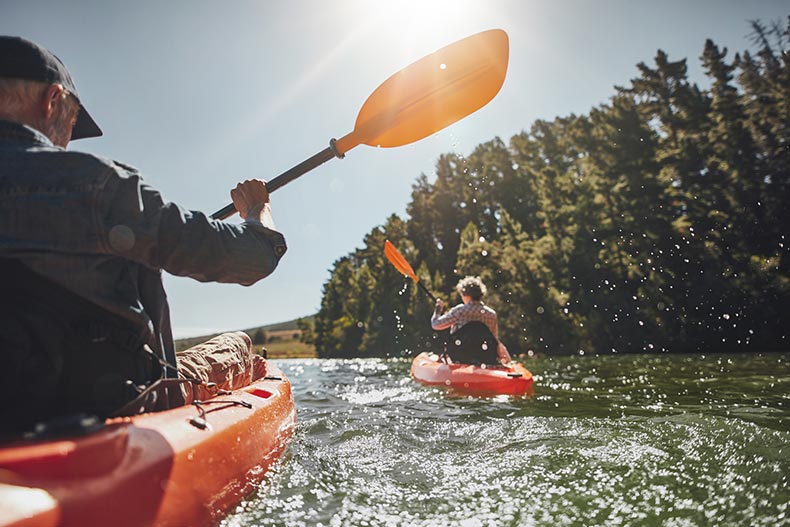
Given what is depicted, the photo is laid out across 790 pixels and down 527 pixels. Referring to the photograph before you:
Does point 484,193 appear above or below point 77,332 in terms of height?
above

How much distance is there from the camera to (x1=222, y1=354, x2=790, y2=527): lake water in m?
1.71

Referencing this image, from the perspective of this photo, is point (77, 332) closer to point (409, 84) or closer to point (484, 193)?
point (409, 84)

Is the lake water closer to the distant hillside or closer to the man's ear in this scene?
the man's ear

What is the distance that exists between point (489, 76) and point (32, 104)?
3162mm

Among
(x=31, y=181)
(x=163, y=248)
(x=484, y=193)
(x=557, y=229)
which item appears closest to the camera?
(x=31, y=181)

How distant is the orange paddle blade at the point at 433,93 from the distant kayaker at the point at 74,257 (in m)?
1.75

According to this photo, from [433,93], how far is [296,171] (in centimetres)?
125

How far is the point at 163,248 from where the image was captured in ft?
4.72

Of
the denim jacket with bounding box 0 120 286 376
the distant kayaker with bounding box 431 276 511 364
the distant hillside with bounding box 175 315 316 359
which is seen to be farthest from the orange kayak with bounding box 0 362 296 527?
the distant hillside with bounding box 175 315 316 359

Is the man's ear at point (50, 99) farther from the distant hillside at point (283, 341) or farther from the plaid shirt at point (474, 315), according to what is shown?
the distant hillside at point (283, 341)

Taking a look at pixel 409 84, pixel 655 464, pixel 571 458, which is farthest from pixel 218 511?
pixel 409 84

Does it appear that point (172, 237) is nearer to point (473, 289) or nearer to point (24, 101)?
point (24, 101)

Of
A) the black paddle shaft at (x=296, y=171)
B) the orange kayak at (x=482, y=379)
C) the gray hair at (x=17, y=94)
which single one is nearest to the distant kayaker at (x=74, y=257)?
the gray hair at (x=17, y=94)

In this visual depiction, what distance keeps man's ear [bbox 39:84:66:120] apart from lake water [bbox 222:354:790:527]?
60.7 inches
